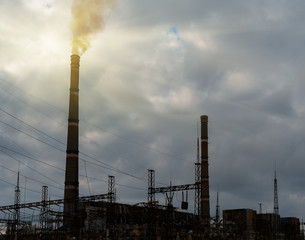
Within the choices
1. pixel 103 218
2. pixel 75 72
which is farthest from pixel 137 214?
pixel 75 72

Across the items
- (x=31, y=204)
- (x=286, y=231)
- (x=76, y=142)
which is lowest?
(x=286, y=231)

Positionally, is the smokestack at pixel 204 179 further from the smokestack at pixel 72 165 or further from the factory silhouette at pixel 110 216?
the smokestack at pixel 72 165

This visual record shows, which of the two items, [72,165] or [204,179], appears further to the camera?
[204,179]

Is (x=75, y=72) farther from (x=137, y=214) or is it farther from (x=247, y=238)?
(x=247, y=238)

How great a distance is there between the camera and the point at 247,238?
263 ft

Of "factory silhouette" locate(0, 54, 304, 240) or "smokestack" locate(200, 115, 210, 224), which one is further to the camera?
"smokestack" locate(200, 115, 210, 224)

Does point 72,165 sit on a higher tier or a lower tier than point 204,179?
higher

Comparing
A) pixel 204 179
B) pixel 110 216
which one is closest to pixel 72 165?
pixel 110 216

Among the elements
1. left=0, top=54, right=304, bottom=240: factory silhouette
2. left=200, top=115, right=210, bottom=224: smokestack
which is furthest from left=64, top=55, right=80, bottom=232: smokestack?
left=200, top=115, right=210, bottom=224: smokestack

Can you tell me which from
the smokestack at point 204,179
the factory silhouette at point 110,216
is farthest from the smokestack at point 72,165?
the smokestack at point 204,179

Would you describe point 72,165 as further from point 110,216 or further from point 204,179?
point 204,179

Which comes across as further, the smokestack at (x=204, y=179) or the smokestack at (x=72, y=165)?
the smokestack at (x=204, y=179)

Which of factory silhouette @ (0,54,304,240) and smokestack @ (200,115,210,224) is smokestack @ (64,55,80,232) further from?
smokestack @ (200,115,210,224)

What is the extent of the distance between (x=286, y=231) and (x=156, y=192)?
131 ft
